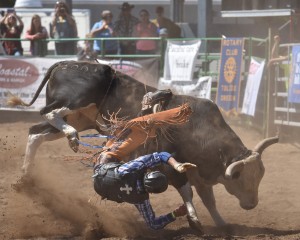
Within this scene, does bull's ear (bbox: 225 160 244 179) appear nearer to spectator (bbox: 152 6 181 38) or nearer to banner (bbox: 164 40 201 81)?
banner (bbox: 164 40 201 81)

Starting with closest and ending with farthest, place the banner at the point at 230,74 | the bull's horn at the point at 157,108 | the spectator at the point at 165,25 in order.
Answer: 1. the bull's horn at the point at 157,108
2. the banner at the point at 230,74
3. the spectator at the point at 165,25

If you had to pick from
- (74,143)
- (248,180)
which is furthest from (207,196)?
(74,143)

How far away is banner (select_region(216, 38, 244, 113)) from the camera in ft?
38.8

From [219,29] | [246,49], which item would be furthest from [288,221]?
[219,29]

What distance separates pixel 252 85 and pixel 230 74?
1.46 feet

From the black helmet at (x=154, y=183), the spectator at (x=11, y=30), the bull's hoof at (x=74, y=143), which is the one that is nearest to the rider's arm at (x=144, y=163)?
the black helmet at (x=154, y=183)

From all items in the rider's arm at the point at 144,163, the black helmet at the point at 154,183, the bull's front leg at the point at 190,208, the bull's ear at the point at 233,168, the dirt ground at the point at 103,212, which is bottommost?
the dirt ground at the point at 103,212

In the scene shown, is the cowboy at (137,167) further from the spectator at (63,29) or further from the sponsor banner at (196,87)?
the spectator at (63,29)

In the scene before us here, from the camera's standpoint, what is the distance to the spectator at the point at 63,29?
13695 millimetres

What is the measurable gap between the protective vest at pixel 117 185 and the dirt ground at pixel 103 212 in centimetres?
53

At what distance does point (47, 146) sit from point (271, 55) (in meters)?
3.55

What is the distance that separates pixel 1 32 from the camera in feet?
47.8

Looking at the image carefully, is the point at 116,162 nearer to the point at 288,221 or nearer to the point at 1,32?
the point at 288,221

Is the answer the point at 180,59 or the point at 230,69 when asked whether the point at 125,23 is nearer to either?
the point at 180,59
